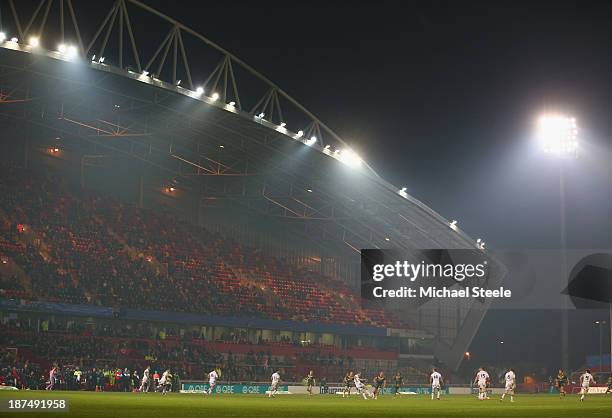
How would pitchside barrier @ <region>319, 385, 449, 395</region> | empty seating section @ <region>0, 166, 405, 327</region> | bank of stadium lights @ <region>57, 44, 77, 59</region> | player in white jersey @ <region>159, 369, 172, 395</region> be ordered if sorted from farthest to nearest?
1. pitchside barrier @ <region>319, 385, 449, 395</region>
2. empty seating section @ <region>0, 166, 405, 327</region>
3. player in white jersey @ <region>159, 369, 172, 395</region>
4. bank of stadium lights @ <region>57, 44, 77, 59</region>

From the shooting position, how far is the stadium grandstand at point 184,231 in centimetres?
5359

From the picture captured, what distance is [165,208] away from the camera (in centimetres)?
7575

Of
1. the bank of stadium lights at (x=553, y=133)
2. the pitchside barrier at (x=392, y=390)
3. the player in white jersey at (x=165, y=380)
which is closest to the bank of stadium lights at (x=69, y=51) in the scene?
the player in white jersey at (x=165, y=380)

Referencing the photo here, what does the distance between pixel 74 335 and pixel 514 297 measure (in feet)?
166

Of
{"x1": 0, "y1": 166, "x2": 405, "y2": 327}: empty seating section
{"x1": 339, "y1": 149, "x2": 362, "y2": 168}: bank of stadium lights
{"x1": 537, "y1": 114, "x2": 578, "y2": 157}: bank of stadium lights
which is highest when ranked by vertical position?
{"x1": 537, "y1": 114, "x2": 578, "y2": 157}: bank of stadium lights

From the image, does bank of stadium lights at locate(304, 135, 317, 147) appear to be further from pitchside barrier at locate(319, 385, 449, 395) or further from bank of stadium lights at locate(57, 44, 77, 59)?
bank of stadium lights at locate(57, 44, 77, 59)

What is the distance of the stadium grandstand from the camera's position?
2110 inches

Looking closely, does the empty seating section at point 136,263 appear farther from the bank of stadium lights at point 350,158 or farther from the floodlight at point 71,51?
the floodlight at point 71,51

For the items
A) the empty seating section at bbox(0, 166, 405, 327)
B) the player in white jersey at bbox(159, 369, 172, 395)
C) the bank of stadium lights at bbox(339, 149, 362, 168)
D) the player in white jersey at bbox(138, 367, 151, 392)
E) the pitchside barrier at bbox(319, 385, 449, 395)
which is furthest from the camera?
the pitchside barrier at bbox(319, 385, 449, 395)

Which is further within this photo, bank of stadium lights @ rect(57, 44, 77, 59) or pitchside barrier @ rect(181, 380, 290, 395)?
pitchside barrier @ rect(181, 380, 290, 395)

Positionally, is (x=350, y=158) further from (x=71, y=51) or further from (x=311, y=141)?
(x=71, y=51)

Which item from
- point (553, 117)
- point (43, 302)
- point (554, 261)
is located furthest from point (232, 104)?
point (554, 261)

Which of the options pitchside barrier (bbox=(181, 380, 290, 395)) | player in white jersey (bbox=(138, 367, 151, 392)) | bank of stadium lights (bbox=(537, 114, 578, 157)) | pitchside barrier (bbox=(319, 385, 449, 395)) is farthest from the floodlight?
bank of stadium lights (bbox=(537, 114, 578, 157))

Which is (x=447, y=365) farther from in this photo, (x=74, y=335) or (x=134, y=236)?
(x=74, y=335)
